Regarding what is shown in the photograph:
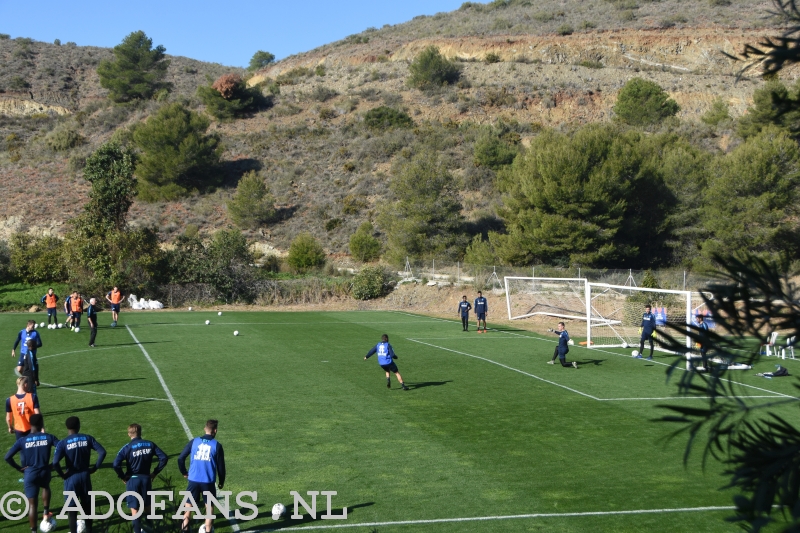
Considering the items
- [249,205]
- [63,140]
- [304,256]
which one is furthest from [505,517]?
[63,140]

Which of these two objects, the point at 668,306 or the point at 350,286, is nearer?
the point at 668,306

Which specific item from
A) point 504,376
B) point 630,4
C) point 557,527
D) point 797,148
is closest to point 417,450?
point 557,527

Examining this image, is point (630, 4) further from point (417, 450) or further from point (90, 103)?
point (417, 450)

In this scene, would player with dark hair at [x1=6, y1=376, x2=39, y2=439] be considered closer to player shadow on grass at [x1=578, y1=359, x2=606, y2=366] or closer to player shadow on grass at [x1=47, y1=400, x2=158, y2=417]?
player shadow on grass at [x1=47, y1=400, x2=158, y2=417]

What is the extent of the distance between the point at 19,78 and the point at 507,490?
101 metres

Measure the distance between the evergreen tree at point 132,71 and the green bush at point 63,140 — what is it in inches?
363

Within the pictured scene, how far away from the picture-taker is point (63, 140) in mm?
81438

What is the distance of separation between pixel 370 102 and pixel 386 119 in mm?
6941

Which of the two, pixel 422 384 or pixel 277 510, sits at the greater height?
pixel 422 384

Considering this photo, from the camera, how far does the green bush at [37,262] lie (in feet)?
152

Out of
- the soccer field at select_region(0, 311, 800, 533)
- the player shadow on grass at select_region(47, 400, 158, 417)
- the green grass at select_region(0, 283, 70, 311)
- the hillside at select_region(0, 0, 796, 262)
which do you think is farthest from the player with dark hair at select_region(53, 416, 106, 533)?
the hillside at select_region(0, 0, 796, 262)

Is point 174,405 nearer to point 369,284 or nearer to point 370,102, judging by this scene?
point 369,284

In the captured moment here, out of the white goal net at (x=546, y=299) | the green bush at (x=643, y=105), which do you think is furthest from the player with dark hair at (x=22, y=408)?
the green bush at (x=643, y=105)

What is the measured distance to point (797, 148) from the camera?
4625 cm
